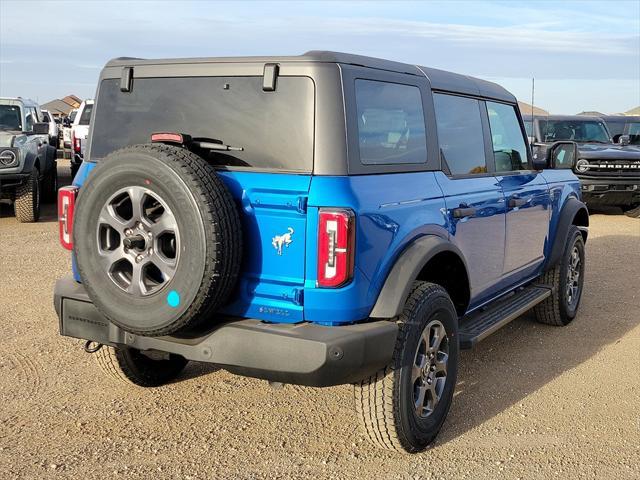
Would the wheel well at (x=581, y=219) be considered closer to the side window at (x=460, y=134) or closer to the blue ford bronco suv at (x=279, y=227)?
→ the side window at (x=460, y=134)

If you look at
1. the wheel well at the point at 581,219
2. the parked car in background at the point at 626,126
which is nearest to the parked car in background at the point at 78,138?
the parked car in background at the point at 626,126

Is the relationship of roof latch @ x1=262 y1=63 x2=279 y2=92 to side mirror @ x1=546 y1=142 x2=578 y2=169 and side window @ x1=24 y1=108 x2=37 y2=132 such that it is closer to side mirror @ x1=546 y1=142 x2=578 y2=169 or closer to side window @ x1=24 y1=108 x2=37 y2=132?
side mirror @ x1=546 y1=142 x2=578 y2=169

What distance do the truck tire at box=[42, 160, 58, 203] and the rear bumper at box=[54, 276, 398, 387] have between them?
1060 cm

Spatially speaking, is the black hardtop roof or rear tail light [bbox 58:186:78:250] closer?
the black hardtop roof

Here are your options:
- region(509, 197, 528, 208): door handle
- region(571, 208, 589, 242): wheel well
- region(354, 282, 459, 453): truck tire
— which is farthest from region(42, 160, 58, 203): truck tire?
region(354, 282, 459, 453): truck tire

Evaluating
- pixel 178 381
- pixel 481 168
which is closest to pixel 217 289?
pixel 178 381

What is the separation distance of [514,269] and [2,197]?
27.8 feet

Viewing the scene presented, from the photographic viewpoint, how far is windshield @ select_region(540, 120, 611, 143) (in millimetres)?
13133

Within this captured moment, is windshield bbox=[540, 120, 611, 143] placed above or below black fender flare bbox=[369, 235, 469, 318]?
above

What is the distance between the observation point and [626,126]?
15.7m

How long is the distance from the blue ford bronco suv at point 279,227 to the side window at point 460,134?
13 centimetres

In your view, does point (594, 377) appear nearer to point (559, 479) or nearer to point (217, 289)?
point (559, 479)

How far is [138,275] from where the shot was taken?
3.12 metres

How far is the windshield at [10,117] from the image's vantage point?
11.5 meters
